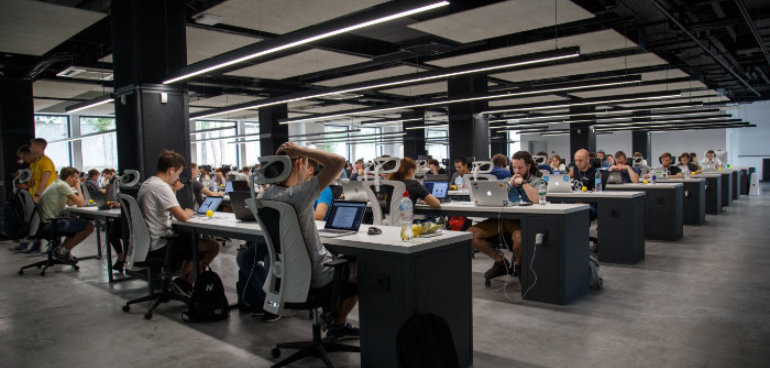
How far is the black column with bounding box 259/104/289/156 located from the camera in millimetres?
14531

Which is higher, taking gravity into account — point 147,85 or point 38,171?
point 147,85

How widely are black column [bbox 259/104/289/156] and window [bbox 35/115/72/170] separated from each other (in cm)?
772

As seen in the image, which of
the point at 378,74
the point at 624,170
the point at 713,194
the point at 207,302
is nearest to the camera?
the point at 207,302

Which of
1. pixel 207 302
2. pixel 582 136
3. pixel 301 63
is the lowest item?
pixel 207 302

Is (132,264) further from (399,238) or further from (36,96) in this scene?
(36,96)

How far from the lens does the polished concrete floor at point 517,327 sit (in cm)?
306

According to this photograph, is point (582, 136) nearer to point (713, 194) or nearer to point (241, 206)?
point (713, 194)

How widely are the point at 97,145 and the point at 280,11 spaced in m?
15.5

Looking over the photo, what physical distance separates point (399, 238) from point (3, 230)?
19.5ft

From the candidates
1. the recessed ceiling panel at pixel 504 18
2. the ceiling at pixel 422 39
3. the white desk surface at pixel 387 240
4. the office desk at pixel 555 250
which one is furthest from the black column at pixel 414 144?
the white desk surface at pixel 387 240

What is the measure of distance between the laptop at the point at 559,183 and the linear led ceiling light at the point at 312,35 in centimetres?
272

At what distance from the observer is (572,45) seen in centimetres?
831

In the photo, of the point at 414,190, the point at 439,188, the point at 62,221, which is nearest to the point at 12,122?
the point at 62,221

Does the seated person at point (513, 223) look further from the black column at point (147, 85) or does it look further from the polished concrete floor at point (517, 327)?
the black column at point (147, 85)
